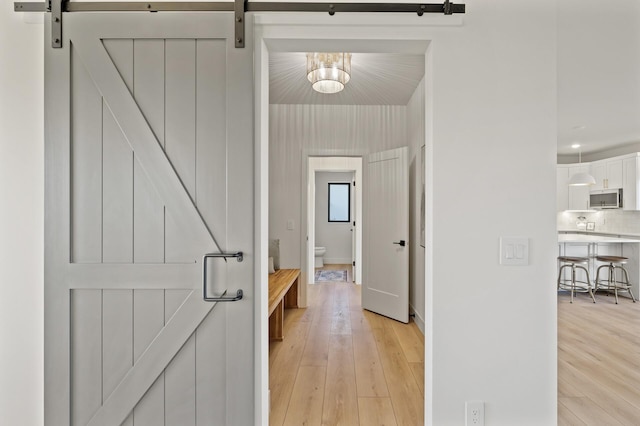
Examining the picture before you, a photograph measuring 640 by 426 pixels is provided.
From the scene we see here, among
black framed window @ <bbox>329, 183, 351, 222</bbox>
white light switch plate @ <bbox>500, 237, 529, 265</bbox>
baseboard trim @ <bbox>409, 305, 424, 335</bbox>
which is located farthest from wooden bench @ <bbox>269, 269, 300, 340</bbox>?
black framed window @ <bbox>329, 183, 351, 222</bbox>

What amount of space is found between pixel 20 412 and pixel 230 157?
4.93ft

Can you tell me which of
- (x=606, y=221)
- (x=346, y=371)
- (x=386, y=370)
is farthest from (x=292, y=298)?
(x=606, y=221)

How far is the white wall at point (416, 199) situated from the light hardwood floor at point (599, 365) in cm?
125

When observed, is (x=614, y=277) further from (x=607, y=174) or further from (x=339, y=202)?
(x=339, y=202)

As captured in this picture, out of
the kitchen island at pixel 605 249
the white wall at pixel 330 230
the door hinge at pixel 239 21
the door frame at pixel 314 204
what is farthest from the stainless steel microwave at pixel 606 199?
the door hinge at pixel 239 21

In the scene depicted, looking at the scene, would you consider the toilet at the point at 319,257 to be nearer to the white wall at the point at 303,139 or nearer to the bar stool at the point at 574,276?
the white wall at the point at 303,139

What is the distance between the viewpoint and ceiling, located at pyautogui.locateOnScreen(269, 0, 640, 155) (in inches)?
81.0

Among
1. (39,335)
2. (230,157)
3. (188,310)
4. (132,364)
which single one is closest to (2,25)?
(230,157)

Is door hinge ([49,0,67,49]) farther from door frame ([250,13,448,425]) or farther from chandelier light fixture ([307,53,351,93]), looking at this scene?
chandelier light fixture ([307,53,351,93])

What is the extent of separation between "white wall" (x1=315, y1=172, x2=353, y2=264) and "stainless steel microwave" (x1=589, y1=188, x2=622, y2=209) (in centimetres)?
467

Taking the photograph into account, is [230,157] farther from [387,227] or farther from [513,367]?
[387,227]

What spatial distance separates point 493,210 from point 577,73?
8.42ft

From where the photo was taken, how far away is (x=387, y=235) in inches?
146

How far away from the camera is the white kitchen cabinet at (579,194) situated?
5.81 metres
